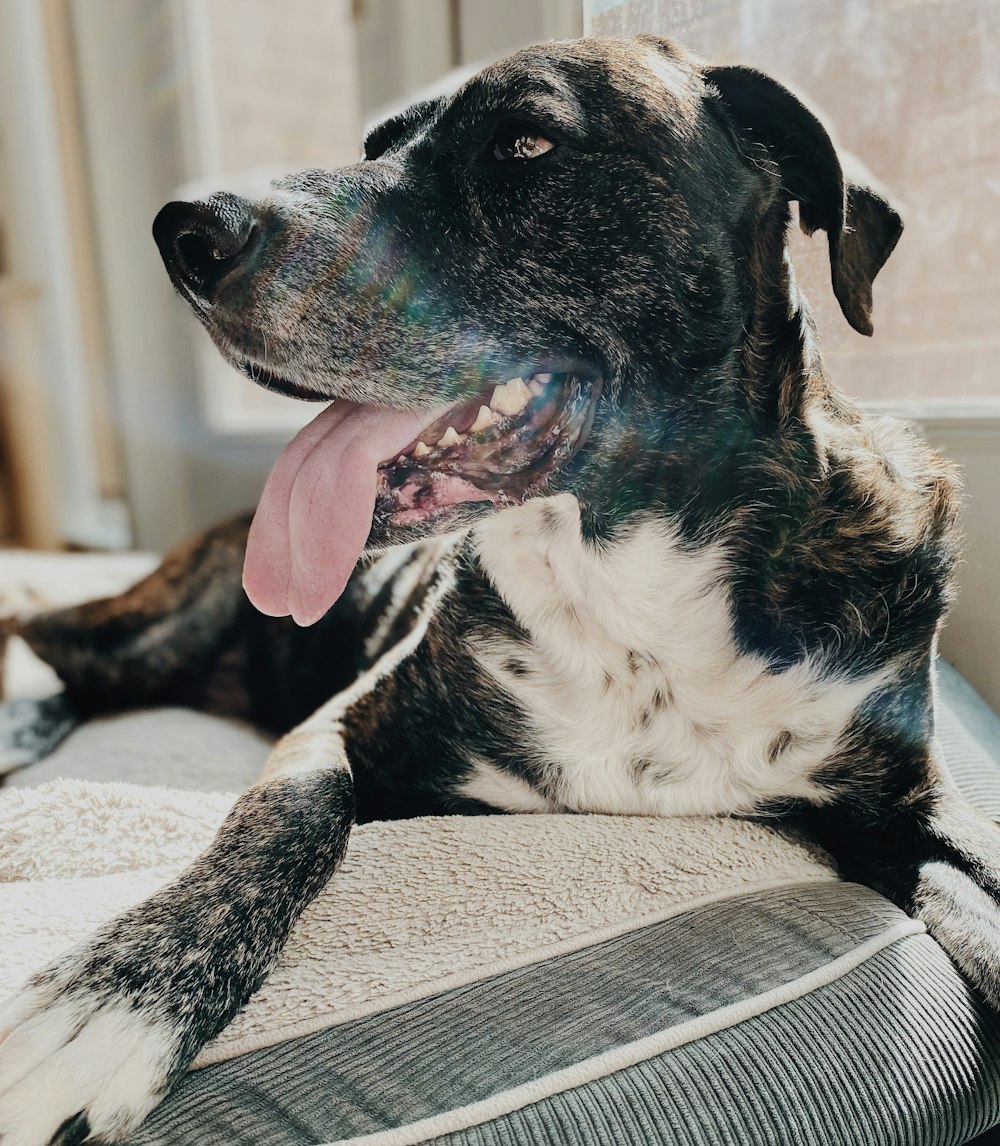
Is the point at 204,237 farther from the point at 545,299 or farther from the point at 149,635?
the point at 149,635

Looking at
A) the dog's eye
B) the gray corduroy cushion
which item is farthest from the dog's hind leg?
the gray corduroy cushion

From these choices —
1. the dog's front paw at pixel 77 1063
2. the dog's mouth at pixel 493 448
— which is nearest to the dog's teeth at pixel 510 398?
the dog's mouth at pixel 493 448

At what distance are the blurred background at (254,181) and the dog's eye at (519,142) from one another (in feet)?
0.84

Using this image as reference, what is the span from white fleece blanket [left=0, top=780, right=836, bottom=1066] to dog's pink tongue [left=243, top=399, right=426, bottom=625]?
333mm

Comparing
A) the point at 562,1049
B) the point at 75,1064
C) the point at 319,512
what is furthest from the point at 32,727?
the point at 562,1049

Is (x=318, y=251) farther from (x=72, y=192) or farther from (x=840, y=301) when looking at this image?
(x=72, y=192)

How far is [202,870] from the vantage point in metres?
1.06

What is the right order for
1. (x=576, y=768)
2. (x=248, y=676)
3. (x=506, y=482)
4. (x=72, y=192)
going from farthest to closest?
(x=72, y=192), (x=248, y=676), (x=576, y=768), (x=506, y=482)

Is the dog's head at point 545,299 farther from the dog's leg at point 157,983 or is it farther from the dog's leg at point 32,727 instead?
the dog's leg at point 32,727

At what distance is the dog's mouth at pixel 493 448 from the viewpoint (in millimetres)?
1173

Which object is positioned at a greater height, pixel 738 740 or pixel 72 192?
pixel 72 192

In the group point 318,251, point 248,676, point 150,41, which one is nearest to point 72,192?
point 150,41

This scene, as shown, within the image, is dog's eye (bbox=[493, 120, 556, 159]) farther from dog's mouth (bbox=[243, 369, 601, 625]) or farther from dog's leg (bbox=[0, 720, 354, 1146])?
dog's leg (bbox=[0, 720, 354, 1146])

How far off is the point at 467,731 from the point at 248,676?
1.15 metres
